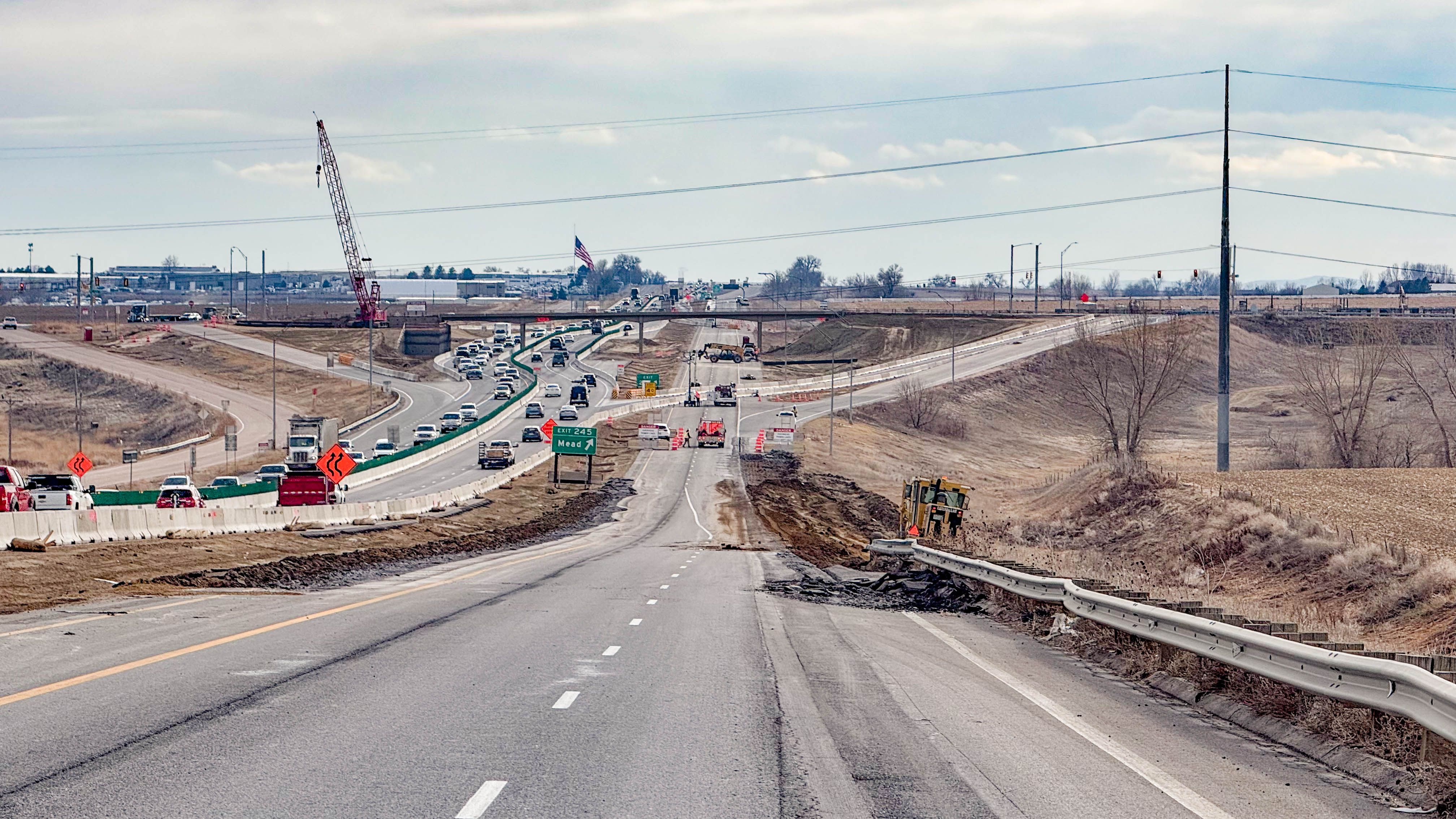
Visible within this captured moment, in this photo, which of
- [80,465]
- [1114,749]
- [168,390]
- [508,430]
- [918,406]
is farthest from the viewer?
[168,390]

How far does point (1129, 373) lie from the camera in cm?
13750

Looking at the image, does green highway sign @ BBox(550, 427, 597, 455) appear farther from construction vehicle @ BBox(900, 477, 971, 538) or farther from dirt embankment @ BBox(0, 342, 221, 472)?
dirt embankment @ BBox(0, 342, 221, 472)

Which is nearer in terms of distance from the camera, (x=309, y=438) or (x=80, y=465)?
(x=80, y=465)

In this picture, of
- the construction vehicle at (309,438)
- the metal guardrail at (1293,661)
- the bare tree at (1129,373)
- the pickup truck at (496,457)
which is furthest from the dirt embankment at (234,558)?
the bare tree at (1129,373)

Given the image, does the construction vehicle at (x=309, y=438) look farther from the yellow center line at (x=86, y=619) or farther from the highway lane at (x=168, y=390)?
the yellow center line at (x=86, y=619)

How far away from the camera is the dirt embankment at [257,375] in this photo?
131625 mm

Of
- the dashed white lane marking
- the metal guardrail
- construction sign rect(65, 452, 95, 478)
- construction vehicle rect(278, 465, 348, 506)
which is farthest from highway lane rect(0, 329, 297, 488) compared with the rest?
the dashed white lane marking

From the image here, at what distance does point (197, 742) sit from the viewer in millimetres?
9258

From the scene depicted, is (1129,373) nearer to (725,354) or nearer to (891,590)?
(725,354)

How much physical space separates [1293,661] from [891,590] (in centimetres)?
1649

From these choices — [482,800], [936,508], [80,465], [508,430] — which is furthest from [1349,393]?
[482,800]

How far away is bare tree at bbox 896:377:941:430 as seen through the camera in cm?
12519

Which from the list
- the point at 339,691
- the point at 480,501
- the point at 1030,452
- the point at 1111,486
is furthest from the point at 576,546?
the point at 1030,452

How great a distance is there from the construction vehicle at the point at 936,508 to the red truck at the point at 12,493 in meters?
29.4
